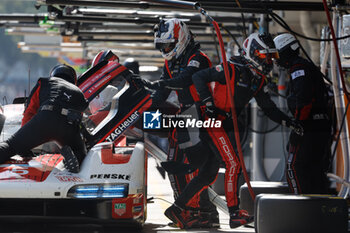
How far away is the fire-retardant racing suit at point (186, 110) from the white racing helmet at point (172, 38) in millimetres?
68

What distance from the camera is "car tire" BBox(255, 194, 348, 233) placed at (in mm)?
6652

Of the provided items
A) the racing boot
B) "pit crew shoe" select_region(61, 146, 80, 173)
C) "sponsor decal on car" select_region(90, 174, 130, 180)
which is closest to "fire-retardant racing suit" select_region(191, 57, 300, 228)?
the racing boot

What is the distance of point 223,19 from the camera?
573 inches

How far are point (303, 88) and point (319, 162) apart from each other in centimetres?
82

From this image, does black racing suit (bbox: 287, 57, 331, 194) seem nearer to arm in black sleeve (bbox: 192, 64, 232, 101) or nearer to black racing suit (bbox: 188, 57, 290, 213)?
black racing suit (bbox: 188, 57, 290, 213)

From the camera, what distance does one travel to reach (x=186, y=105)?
901cm

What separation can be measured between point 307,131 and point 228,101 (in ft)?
3.04

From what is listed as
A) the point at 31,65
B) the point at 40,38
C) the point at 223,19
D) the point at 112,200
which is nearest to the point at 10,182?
the point at 112,200

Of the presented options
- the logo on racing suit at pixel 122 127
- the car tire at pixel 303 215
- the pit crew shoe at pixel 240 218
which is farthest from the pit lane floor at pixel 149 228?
the car tire at pixel 303 215

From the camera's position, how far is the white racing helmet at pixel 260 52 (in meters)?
8.26

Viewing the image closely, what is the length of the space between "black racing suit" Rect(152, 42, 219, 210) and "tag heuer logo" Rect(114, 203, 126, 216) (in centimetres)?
147

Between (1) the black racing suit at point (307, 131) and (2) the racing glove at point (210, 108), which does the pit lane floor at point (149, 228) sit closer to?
(1) the black racing suit at point (307, 131)

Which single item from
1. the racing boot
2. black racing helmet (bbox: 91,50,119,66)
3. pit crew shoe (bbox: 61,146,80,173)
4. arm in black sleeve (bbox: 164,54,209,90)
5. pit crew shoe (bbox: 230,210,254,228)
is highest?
black racing helmet (bbox: 91,50,119,66)

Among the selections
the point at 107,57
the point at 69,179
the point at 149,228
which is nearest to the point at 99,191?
the point at 69,179
